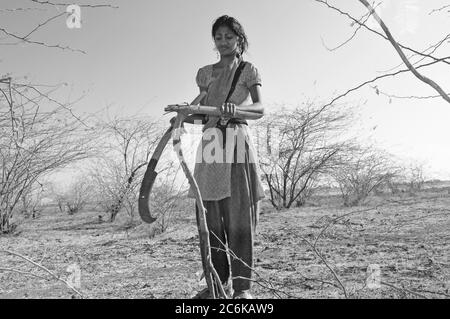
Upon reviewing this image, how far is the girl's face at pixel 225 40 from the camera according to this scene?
1.68m

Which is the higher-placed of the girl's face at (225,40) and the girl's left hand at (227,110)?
the girl's face at (225,40)

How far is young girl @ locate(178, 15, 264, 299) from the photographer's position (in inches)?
63.1

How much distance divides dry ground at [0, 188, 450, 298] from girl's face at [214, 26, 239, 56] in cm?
86

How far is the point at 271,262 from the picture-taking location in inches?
112

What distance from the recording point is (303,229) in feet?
15.6

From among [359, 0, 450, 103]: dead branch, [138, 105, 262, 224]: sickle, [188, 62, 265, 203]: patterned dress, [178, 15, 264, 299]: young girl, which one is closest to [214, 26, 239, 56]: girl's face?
[178, 15, 264, 299]: young girl

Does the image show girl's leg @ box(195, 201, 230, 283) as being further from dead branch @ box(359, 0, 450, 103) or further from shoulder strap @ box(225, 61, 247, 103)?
dead branch @ box(359, 0, 450, 103)

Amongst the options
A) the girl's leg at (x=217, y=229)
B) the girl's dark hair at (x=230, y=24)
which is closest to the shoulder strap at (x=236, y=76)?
the girl's dark hair at (x=230, y=24)

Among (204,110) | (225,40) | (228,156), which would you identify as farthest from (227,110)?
(225,40)

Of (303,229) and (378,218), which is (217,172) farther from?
(378,218)

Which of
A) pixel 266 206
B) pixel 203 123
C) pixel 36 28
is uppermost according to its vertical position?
pixel 36 28

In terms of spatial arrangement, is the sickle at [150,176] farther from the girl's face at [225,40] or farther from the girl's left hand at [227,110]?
the girl's face at [225,40]
